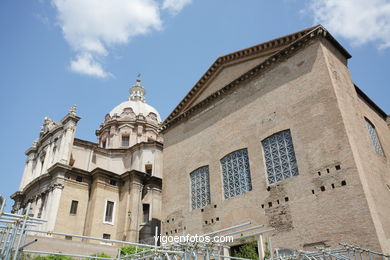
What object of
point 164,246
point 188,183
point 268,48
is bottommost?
point 164,246

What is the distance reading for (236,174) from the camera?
16.5m

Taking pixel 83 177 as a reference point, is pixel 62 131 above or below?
above

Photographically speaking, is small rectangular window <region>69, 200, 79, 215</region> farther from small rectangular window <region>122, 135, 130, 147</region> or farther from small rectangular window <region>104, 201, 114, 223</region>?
small rectangular window <region>122, 135, 130, 147</region>

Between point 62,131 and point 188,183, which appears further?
point 62,131

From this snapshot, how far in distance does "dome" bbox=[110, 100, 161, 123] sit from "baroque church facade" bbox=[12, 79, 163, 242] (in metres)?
8.90

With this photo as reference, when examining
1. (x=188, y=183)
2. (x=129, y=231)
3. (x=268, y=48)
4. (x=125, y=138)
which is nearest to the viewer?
(x=268, y=48)

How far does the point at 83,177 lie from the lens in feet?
84.2

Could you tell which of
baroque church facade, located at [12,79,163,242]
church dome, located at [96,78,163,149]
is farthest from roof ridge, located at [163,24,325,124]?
church dome, located at [96,78,163,149]

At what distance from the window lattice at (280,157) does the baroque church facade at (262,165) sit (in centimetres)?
5

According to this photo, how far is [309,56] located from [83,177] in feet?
61.8

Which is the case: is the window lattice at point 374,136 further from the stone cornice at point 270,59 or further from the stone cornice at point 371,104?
the stone cornice at point 270,59

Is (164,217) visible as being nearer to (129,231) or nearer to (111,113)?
(129,231)

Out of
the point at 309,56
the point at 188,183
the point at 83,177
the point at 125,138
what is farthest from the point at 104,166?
the point at 309,56

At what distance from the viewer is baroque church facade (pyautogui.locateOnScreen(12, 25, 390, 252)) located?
1238 cm
